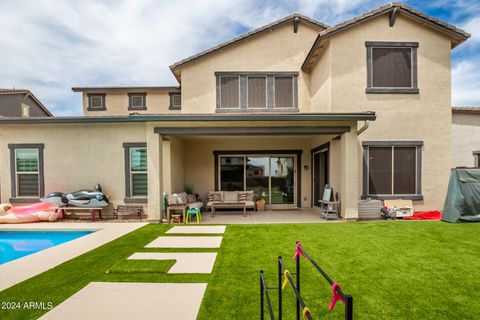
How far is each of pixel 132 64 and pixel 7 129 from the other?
12.1 m

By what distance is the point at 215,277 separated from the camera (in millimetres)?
4055

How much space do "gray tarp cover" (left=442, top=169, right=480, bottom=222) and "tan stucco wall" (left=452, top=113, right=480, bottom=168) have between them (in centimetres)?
321

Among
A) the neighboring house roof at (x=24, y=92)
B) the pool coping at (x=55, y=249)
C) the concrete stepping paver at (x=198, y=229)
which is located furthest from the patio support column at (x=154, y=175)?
the neighboring house roof at (x=24, y=92)

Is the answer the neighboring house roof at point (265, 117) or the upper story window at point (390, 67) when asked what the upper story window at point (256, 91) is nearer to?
the upper story window at point (390, 67)

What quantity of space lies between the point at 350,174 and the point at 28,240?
9.64 meters

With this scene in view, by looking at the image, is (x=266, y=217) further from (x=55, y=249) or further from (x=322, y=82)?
(x=55, y=249)

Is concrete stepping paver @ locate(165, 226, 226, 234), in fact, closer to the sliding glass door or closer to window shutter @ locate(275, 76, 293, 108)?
the sliding glass door

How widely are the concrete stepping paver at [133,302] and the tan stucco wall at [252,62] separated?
28.7 feet

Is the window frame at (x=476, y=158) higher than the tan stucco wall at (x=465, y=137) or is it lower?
lower

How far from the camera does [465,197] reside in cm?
784

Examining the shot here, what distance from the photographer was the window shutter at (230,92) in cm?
1128

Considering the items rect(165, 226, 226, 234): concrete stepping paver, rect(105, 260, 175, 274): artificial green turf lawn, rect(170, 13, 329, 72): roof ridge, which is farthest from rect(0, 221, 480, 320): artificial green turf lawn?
rect(170, 13, 329, 72): roof ridge

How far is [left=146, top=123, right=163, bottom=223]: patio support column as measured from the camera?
26.4 feet

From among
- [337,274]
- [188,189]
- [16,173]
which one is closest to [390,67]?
[337,274]
